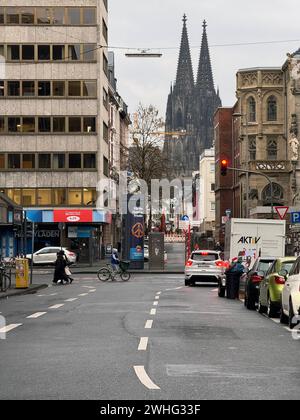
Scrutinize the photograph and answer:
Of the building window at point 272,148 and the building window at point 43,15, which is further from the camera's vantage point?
the building window at point 272,148

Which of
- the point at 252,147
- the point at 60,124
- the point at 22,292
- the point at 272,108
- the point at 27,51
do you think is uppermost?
the point at 27,51

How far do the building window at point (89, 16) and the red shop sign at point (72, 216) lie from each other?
15.1 m

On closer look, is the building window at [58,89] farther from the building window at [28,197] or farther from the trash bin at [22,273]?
the trash bin at [22,273]

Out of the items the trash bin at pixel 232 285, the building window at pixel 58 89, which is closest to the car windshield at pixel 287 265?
the trash bin at pixel 232 285

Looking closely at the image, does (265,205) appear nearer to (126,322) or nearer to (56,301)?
(56,301)

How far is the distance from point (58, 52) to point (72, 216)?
1298 centimetres

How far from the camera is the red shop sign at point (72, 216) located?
7306 cm

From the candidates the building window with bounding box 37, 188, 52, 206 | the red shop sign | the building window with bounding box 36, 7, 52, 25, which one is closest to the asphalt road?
the red shop sign

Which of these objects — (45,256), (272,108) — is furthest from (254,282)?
(272,108)

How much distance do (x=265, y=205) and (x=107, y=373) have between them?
73.8 metres

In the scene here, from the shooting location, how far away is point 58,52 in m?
74.0

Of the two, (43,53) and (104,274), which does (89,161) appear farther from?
(104,274)

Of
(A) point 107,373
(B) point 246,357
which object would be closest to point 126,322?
(B) point 246,357

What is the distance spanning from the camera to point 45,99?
73.9 m
